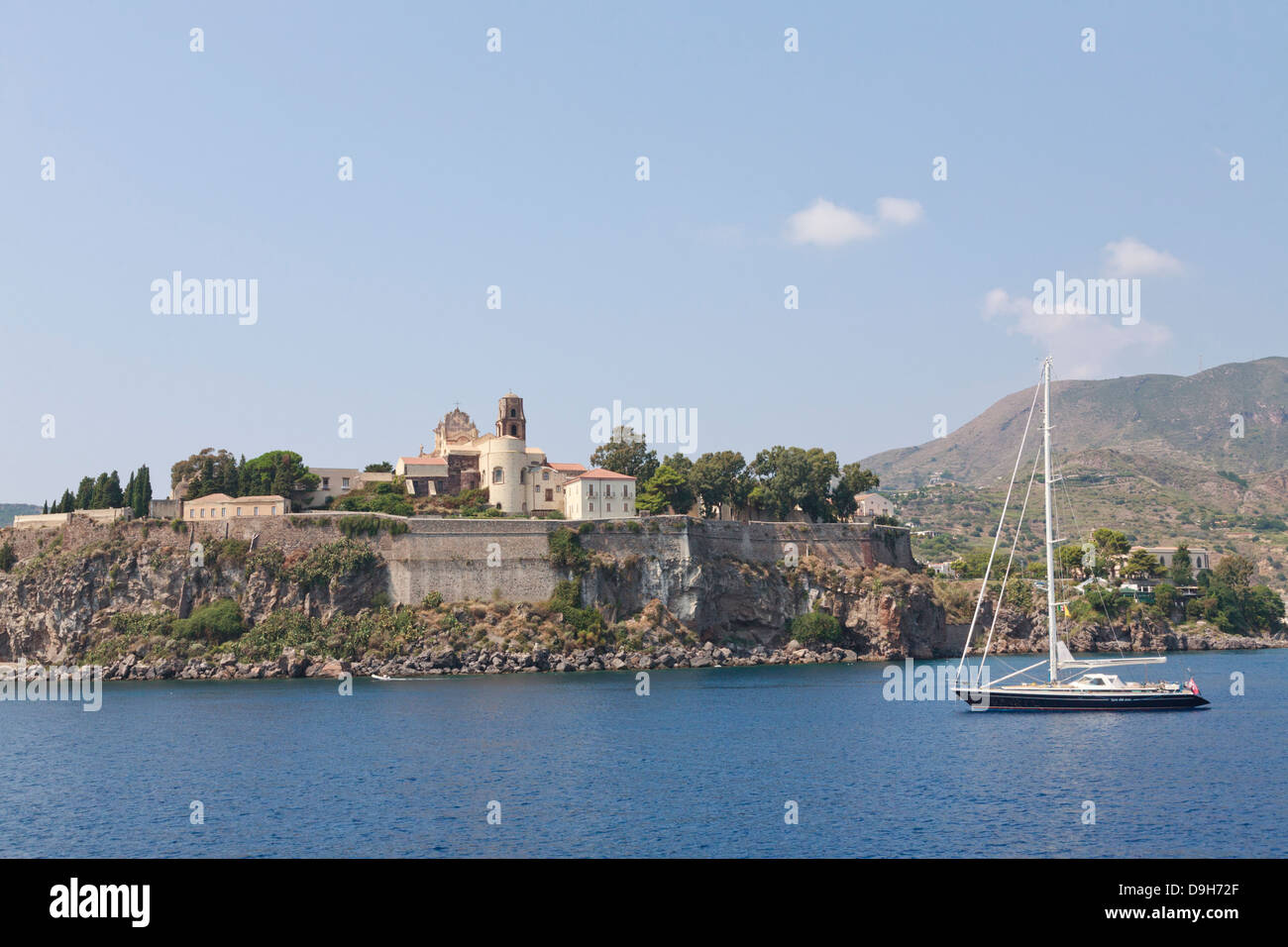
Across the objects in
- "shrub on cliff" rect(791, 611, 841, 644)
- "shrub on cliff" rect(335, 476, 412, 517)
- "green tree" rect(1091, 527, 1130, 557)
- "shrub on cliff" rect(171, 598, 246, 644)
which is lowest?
"shrub on cliff" rect(791, 611, 841, 644)

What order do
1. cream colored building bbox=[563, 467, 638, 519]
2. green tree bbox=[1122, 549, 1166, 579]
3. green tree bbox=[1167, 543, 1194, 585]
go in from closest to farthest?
cream colored building bbox=[563, 467, 638, 519] → green tree bbox=[1122, 549, 1166, 579] → green tree bbox=[1167, 543, 1194, 585]

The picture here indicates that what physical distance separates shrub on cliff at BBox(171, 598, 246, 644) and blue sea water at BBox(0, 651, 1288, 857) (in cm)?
1213

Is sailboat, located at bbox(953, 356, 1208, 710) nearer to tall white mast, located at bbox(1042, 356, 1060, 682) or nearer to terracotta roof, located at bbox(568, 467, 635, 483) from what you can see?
tall white mast, located at bbox(1042, 356, 1060, 682)

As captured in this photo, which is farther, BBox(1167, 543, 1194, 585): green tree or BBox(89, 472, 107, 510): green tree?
BBox(1167, 543, 1194, 585): green tree

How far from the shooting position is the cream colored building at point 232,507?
72356 mm

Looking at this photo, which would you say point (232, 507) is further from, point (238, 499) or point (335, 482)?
point (335, 482)

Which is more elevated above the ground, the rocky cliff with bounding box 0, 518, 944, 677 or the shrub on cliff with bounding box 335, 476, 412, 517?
the shrub on cliff with bounding box 335, 476, 412, 517

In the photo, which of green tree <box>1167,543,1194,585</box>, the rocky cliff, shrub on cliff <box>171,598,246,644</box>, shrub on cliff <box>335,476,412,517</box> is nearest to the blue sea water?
the rocky cliff

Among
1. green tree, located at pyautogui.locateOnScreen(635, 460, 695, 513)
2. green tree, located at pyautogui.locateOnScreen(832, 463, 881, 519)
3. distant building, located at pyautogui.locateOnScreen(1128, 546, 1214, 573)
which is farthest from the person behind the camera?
distant building, located at pyautogui.locateOnScreen(1128, 546, 1214, 573)

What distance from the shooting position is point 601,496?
74938 millimetres

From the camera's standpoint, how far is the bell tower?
3344 inches

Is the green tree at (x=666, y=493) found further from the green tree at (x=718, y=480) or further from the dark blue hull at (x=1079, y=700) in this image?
the dark blue hull at (x=1079, y=700)

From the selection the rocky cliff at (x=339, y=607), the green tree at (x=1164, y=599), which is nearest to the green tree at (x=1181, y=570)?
the green tree at (x=1164, y=599)
